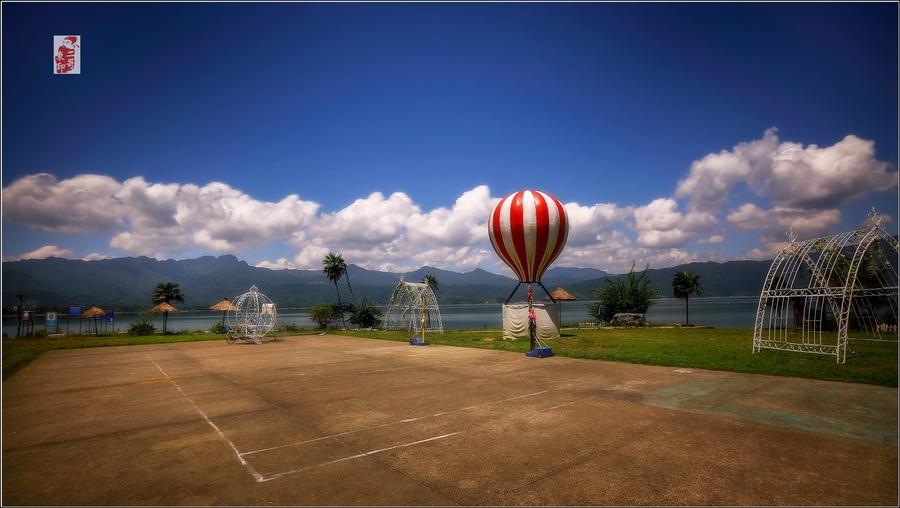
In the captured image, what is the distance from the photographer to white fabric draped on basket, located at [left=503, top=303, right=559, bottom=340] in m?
26.0

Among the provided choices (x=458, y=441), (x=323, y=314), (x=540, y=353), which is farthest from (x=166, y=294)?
(x=458, y=441)

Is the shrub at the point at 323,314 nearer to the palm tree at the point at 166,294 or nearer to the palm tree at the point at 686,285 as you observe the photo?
the palm tree at the point at 166,294

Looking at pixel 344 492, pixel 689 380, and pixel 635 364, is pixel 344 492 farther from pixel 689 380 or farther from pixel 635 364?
pixel 635 364

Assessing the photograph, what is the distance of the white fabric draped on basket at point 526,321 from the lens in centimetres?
2602

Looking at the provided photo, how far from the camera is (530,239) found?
2623 cm

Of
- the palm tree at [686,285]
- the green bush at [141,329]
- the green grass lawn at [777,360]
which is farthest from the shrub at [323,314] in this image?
the palm tree at [686,285]

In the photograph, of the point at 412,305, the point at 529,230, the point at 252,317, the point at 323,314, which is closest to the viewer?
the point at 529,230

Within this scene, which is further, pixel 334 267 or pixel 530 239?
pixel 334 267

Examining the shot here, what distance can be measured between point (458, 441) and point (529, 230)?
19.8 meters

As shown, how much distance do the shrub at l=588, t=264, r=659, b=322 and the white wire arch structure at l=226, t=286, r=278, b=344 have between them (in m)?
37.9

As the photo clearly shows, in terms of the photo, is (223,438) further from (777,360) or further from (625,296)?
(625,296)

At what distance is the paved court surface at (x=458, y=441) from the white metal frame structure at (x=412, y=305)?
1863cm

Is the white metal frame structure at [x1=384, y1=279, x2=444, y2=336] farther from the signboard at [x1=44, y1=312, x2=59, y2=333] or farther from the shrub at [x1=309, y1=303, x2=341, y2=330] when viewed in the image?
the signboard at [x1=44, y1=312, x2=59, y2=333]

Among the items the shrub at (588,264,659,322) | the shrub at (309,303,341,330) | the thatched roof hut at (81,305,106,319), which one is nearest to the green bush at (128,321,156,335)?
the thatched roof hut at (81,305,106,319)
